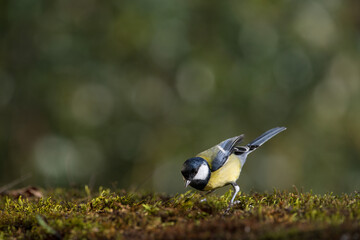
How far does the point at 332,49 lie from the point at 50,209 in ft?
25.3

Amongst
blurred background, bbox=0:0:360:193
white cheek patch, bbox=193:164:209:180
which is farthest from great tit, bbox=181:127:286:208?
blurred background, bbox=0:0:360:193

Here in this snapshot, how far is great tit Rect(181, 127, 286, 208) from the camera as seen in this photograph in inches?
140

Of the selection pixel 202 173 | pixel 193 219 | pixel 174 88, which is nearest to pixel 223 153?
pixel 202 173

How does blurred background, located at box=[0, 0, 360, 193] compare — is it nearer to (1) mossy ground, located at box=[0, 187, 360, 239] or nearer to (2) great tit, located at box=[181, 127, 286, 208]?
(2) great tit, located at box=[181, 127, 286, 208]

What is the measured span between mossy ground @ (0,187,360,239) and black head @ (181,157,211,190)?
0.37 metres

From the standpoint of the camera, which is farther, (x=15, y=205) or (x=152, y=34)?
(x=152, y=34)

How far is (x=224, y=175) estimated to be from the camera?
12.5 ft

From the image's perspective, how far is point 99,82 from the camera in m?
8.96

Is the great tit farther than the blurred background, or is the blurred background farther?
the blurred background

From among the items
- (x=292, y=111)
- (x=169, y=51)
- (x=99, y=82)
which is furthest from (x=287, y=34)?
(x=99, y=82)

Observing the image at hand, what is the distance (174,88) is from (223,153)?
5505 millimetres

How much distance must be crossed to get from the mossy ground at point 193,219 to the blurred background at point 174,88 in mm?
5418

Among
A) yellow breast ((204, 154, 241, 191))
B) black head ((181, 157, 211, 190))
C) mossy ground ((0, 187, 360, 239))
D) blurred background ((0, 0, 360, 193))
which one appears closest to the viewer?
mossy ground ((0, 187, 360, 239))

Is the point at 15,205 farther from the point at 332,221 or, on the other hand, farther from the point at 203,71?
the point at 203,71
